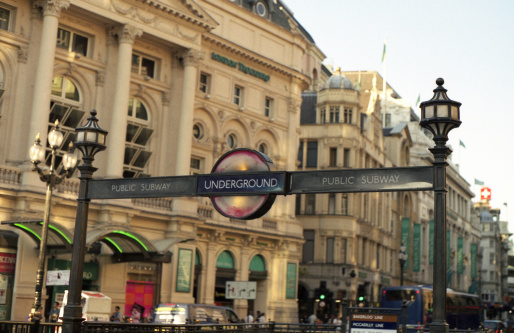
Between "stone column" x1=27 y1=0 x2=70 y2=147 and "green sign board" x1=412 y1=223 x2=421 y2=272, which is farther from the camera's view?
"green sign board" x1=412 y1=223 x2=421 y2=272

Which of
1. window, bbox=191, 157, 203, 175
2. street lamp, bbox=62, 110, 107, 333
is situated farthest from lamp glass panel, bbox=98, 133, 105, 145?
window, bbox=191, 157, 203, 175

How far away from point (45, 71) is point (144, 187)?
22.6m

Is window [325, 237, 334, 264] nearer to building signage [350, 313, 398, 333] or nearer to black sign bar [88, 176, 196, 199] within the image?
building signage [350, 313, 398, 333]

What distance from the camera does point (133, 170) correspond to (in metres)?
41.8

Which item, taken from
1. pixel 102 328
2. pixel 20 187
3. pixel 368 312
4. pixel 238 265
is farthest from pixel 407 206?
pixel 102 328

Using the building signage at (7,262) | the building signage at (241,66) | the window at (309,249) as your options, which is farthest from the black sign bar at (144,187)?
the window at (309,249)

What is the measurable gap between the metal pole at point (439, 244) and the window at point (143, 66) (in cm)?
3166

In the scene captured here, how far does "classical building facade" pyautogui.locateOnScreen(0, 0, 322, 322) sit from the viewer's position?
35125 mm

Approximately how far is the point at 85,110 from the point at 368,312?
22959 millimetres

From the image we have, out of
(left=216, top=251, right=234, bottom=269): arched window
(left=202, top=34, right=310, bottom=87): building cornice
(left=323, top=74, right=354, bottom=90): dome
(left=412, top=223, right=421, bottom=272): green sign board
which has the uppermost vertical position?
(left=323, top=74, right=354, bottom=90): dome

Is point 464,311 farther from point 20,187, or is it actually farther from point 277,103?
point 20,187

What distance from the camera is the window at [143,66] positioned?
Result: 41.5 metres

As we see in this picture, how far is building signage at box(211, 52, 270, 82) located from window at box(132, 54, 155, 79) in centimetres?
460

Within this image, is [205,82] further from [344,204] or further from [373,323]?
[373,323]
